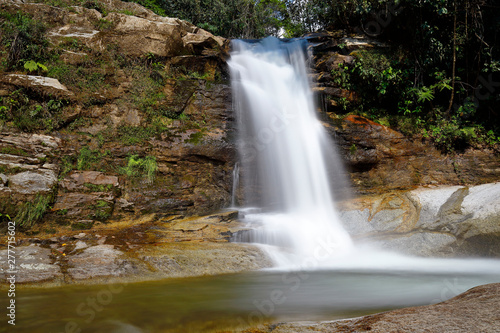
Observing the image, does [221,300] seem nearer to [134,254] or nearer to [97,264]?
[134,254]

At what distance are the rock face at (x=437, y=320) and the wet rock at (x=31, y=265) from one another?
13.1 feet

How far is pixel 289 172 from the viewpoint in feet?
33.9

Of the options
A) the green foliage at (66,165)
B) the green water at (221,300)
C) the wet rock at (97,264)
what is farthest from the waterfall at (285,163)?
the green foliage at (66,165)

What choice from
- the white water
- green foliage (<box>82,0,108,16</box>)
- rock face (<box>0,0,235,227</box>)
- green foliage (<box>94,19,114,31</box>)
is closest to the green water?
the white water

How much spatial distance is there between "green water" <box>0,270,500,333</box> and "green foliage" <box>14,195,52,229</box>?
2813 mm

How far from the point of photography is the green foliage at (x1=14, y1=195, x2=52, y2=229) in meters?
6.57

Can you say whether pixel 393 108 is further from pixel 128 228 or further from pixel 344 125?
pixel 128 228

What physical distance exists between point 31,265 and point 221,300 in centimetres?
348

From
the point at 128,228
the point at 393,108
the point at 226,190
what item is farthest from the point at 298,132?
the point at 128,228

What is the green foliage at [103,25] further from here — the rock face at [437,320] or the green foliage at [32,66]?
the rock face at [437,320]

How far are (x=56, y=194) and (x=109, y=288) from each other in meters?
3.96

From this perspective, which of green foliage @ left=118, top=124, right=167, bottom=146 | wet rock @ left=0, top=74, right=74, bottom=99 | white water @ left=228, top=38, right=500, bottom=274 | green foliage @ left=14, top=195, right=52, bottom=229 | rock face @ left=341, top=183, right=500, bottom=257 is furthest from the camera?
green foliage @ left=118, top=124, right=167, bottom=146

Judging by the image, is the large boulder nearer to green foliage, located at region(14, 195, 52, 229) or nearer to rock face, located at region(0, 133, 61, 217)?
rock face, located at region(0, 133, 61, 217)

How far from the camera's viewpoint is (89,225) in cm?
724
